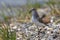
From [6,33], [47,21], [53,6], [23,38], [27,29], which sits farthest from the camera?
[53,6]

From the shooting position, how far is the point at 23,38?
13.9 ft

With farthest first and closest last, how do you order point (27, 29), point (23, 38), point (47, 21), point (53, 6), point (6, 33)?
point (53, 6) → point (47, 21) → point (27, 29) → point (23, 38) → point (6, 33)

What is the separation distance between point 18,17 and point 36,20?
3.33ft

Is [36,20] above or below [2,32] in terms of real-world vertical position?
below

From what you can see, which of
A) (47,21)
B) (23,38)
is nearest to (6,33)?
(23,38)

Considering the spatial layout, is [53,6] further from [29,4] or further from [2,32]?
[2,32]

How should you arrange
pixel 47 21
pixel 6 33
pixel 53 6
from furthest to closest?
pixel 53 6
pixel 47 21
pixel 6 33

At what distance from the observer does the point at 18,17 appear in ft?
21.6

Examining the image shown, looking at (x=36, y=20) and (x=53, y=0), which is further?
(x=53, y=0)

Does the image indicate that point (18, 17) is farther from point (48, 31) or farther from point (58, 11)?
point (48, 31)

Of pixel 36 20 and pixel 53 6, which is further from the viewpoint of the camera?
pixel 53 6

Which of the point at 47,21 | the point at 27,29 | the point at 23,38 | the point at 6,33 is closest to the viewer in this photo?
the point at 6,33

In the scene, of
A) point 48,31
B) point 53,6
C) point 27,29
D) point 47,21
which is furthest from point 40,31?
point 53,6

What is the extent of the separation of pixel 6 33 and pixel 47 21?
1.81 meters
